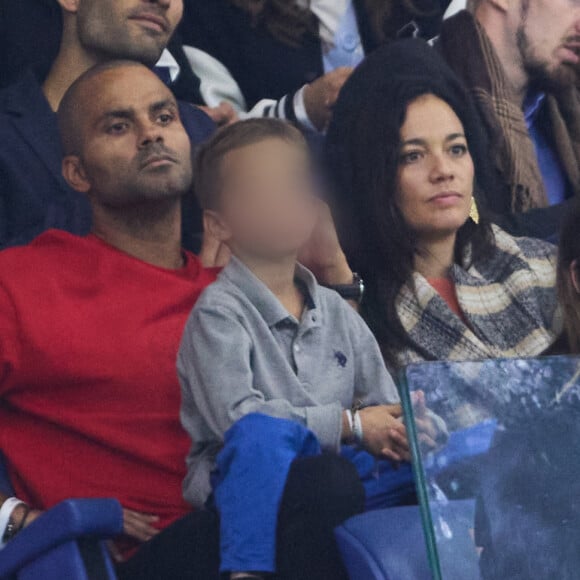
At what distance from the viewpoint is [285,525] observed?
1.15 m

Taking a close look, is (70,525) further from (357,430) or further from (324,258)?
(324,258)

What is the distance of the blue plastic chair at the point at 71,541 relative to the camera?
115 cm

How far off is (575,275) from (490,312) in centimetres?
11

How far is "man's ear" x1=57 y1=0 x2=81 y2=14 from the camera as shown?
184 centimetres

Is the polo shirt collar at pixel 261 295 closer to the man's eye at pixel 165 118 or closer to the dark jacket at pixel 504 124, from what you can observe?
the man's eye at pixel 165 118

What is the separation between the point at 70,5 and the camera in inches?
72.7

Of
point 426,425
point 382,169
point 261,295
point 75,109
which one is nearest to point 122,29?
point 75,109

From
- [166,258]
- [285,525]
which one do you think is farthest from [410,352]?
[285,525]

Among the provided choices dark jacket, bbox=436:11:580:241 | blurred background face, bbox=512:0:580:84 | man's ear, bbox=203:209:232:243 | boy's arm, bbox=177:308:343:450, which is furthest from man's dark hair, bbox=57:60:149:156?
blurred background face, bbox=512:0:580:84

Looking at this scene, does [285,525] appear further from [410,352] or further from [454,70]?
[454,70]

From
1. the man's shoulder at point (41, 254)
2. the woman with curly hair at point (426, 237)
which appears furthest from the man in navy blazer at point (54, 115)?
the woman with curly hair at point (426, 237)

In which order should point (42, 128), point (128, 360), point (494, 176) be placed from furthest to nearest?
point (494, 176), point (42, 128), point (128, 360)

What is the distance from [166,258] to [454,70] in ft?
2.00

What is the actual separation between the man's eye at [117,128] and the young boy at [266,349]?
0.17 m
